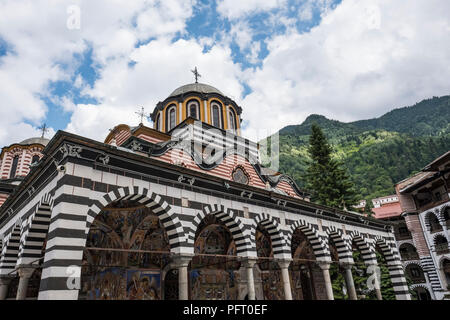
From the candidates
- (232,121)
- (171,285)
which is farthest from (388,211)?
(171,285)

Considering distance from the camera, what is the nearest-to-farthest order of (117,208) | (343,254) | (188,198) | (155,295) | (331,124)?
(188,198) < (117,208) < (155,295) < (343,254) < (331,124)

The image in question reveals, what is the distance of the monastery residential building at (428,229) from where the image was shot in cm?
2680

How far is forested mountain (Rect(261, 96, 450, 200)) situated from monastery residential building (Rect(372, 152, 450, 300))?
546 inches

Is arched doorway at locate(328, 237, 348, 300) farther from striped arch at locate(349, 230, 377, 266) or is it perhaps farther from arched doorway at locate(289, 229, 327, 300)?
striped arch at locate(349, 230, 377, 266)

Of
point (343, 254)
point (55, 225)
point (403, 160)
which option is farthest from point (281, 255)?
point (403, 160)

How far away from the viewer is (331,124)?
10256 centimetres

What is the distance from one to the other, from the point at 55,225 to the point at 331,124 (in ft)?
342

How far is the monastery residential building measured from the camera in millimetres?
26797

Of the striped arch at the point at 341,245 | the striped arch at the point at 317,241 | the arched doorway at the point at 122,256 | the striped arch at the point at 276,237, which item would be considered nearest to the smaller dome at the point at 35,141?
the arched doorway at the point at 122,256

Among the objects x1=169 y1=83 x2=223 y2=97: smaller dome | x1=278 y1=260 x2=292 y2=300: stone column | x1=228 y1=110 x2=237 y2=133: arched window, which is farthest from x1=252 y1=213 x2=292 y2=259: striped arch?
x1=169 y1=83 x2=223 y2=97: smaller dome

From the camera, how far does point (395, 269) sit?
55.9 feet

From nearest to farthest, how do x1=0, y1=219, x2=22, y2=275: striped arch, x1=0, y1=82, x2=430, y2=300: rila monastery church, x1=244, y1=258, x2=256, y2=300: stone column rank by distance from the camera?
x1=0, y1=82, x2=430, y2=300: rila monastery church, x1=0, y1=219, x2=22, y2=275: striped arch, x1=244, y1=258, x2=256, y2=300: stone column

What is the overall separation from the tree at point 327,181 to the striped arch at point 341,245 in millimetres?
10908

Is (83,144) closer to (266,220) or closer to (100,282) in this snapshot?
(100,282)
